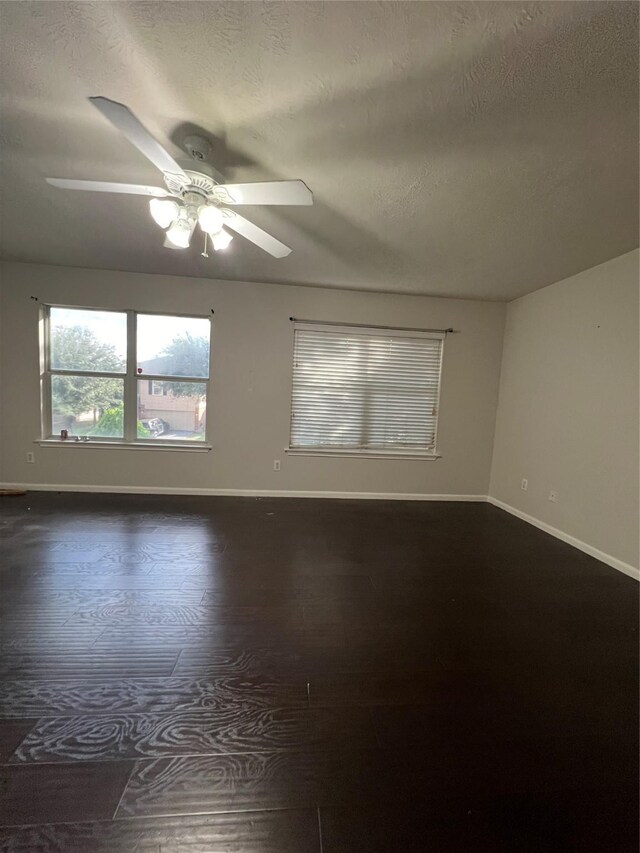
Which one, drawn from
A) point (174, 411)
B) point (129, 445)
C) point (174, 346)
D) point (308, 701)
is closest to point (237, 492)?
point (174, 411)

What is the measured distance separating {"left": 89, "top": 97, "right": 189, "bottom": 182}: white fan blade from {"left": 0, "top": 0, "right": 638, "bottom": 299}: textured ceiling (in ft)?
0.87

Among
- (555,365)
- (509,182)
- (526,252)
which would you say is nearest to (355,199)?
(509,182)

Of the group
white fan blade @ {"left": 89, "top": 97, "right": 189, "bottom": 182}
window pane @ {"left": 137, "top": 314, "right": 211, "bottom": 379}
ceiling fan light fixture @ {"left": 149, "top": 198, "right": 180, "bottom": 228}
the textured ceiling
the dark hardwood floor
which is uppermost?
the textured ceiling

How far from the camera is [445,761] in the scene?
3.47 feet

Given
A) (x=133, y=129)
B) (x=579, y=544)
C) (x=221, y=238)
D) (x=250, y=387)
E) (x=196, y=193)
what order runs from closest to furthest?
(x=133, y=129)
(x=196, y=193)
(x=221, y=238)
(x=579, y=544)
(x=250, y=387)

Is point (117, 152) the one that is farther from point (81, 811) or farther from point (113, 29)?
point (81, 811)

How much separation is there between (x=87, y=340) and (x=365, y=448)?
3374 mm

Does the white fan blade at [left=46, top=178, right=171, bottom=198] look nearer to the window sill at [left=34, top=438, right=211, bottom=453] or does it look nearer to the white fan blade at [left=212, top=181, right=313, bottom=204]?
the white fan blade at [left=212, top=181, right=313, bottom=204]

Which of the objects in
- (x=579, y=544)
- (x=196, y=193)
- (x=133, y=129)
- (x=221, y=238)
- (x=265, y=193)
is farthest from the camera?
(x=579, y=544)

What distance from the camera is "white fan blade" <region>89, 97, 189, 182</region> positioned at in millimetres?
979

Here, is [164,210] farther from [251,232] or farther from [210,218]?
[251,232]

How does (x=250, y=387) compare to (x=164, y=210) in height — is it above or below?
below

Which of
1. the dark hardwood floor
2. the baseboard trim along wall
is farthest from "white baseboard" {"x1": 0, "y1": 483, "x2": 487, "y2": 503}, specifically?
the dark hardwood floor

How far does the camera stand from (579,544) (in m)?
2.67
